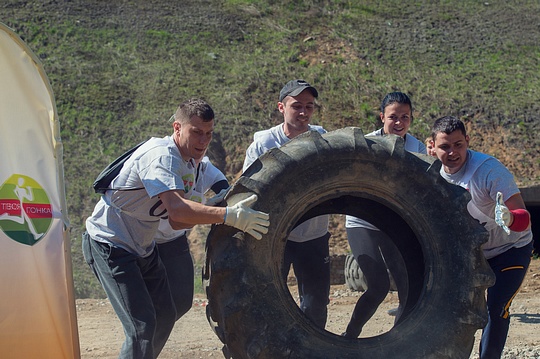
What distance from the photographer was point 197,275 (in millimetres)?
12938

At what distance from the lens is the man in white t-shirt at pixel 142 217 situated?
449 cm

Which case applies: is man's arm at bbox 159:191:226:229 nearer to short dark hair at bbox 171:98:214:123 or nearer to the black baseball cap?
short dark hair at bbox 171:98:214:123

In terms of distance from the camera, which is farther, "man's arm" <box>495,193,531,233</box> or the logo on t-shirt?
the logo on t-shirt

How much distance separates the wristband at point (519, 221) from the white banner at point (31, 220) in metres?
2.81

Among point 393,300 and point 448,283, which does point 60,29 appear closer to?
point 393,300

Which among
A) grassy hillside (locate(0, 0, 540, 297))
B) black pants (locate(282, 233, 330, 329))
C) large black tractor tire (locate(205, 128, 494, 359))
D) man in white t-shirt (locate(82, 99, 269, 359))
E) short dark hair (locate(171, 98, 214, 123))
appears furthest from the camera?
grassy hillside (locate(0, 0, 540, 297))

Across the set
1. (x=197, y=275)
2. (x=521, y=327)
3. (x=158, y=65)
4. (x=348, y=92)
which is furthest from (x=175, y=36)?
(x=521, y=327)

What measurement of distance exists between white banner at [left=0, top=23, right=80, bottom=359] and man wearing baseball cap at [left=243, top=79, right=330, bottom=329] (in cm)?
167

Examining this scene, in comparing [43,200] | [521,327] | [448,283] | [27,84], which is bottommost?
[521,327]

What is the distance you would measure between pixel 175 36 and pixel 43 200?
1768 centimetres

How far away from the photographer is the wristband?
4.74 meters

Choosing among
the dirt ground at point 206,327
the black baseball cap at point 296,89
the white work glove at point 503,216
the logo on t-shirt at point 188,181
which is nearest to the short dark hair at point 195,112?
the logo on t-shirt at point 188,181

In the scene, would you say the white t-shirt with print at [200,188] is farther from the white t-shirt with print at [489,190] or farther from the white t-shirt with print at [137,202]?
the white t-shirt with print at [489,190]

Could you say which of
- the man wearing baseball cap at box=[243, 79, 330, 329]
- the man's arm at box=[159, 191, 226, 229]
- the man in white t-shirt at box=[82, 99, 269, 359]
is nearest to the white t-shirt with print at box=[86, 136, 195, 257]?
the man in white t-shirt at box=[82, 99, 269, 359]
